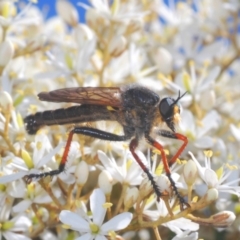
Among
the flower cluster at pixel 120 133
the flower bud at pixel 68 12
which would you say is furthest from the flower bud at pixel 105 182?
the flower bud at pixel 68 12

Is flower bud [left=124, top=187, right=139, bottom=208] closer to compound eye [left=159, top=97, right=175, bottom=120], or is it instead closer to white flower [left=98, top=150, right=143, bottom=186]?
white flower [left=98, top=150, right=143, bottom=186]

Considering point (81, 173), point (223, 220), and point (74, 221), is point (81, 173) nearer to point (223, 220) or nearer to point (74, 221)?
point (74, 221)

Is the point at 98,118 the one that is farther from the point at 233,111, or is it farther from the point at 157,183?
the point at 233,111

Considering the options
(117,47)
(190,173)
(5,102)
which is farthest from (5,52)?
(190,173)

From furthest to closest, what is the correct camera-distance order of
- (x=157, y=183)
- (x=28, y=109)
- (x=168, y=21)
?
(x=168, y=21), (x=28, y=109), (x=157, y=183)

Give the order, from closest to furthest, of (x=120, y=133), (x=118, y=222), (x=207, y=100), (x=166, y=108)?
(x=118, y=222) → (x=166, y=108) → (x=120, y=133) → (x=207, y=100)

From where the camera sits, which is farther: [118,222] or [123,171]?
[123,171]

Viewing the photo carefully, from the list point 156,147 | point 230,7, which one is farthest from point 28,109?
point 230,7
